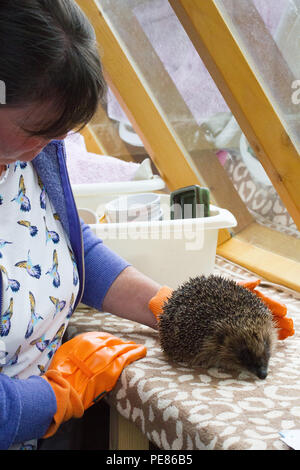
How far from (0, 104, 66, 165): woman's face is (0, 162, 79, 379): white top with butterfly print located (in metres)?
0.18

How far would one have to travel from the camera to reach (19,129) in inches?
33.2

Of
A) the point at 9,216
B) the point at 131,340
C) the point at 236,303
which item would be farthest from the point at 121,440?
the point at 9,216

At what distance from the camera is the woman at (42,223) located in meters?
0.78

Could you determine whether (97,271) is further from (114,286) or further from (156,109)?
(156,109)

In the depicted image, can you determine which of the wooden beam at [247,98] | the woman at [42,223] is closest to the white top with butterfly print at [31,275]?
the woman at [42,223]

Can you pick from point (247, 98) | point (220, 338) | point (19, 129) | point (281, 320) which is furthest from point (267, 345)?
point (247, 98)

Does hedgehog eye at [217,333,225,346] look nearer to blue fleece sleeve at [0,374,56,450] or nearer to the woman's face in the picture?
blue fleece sleeve at [0,374,56,450]

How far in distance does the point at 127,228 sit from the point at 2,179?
450 millimetres

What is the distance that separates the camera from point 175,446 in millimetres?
902

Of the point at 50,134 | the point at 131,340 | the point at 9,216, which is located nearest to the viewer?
the point at 50,134

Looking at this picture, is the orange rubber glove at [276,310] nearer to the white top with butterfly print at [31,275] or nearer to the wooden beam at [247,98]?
the white top with butterfly print at [31,275]

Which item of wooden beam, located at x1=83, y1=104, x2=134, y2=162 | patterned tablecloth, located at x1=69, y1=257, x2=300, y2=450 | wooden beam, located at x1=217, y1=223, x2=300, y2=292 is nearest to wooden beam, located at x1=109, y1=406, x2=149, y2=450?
patterned tablecloth, located at x1=69, y1=257, x2=300, y2=450

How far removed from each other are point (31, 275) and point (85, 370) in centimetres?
21

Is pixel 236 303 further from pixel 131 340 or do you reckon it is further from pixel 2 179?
pixel 2 179
